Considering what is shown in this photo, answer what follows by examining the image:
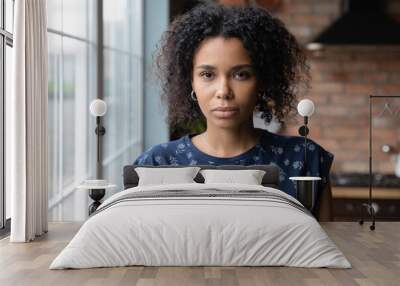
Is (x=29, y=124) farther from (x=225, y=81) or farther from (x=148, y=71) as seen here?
(x=148, y=71)

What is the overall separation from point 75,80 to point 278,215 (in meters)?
2.99

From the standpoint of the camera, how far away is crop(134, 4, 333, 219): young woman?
5129 mm

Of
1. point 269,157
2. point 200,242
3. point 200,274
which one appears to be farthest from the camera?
point 269,157

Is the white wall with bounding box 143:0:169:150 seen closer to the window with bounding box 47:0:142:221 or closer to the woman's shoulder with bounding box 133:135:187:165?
the window with bounding box 47:0:142:221

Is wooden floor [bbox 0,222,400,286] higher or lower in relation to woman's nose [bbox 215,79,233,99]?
lower

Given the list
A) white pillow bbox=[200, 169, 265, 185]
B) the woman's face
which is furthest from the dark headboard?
the woman's face

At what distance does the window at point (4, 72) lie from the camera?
5.14 m

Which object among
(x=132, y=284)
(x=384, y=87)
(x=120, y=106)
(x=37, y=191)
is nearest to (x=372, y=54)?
(x=384, y=87)

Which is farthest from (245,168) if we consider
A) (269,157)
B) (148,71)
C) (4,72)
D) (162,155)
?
(148,71)

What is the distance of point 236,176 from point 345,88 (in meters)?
3.80

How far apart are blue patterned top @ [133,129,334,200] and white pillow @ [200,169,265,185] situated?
0.27m

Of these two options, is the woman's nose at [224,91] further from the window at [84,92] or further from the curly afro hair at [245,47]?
the window at [84,92]

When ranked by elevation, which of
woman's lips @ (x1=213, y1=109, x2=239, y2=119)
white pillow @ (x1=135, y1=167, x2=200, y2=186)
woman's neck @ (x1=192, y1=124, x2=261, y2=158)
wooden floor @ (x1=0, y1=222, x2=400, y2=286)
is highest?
woman's lips @ (x1=213, y1=109, x2=239, y2=119)

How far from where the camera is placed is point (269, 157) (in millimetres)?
5320
